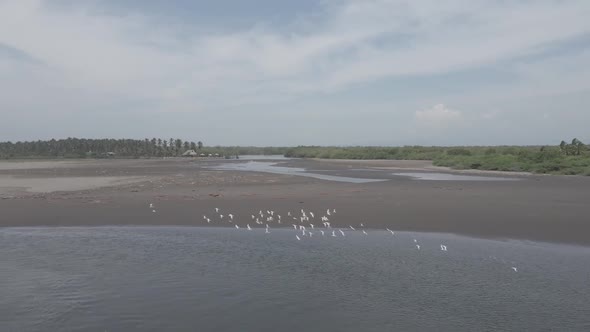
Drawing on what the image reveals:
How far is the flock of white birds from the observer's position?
15964 mm

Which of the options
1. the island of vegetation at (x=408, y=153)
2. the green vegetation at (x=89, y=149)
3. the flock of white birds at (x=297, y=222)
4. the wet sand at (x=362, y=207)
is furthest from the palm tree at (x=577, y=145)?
the green vegetation at (x=89, y=149)

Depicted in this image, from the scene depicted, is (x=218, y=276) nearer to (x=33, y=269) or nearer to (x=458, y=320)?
(x=33, y=269)

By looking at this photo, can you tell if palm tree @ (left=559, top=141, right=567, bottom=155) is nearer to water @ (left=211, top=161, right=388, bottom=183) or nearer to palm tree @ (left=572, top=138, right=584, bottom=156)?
palm tree @ (left=572, top=138, right=584, bottom=156)

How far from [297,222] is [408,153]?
249ft

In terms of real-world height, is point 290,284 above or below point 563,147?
below

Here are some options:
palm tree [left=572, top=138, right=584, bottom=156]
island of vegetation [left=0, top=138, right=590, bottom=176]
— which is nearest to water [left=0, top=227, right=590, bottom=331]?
island of vegetation [left=0, top=138, right=590, bottom=176]

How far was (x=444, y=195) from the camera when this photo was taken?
24.6 m

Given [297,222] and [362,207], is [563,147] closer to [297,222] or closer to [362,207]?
[362,207]

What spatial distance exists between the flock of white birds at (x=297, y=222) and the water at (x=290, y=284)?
3.95ft

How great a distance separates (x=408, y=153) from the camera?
9094cm

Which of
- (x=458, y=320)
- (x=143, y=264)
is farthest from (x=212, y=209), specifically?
(x=458, y=320)

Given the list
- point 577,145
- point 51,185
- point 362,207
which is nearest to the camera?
point 362,207

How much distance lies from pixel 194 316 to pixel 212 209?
502 inches

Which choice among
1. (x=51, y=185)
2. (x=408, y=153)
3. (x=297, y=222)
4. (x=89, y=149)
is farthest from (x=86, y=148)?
(x=297, y=222)
